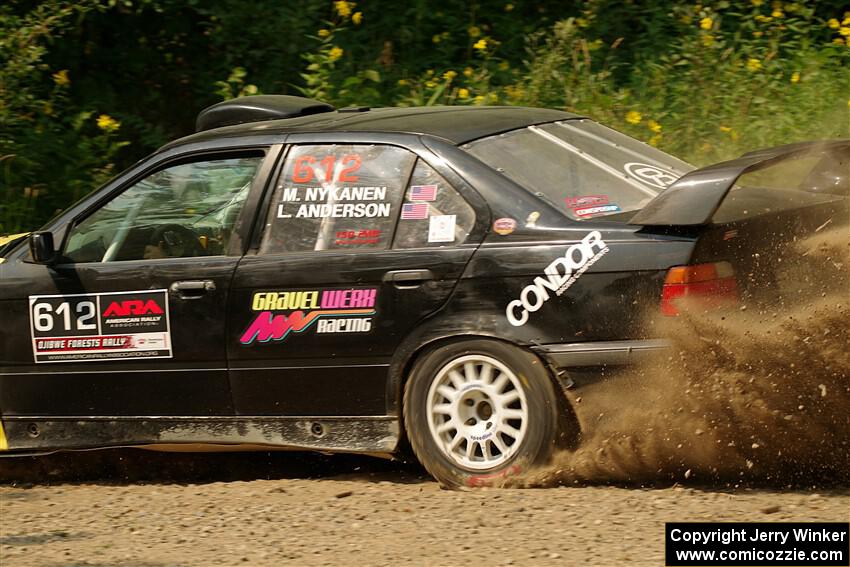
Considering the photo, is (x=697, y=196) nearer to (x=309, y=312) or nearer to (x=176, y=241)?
(x=309, y=312)

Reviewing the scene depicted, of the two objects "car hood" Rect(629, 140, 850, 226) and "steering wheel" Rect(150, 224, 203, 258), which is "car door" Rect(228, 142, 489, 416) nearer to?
"steering wheel" Rect(150, 224, 203, 258)

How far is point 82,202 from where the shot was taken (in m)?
6.33

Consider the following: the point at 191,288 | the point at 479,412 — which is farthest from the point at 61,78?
the point at 479,412

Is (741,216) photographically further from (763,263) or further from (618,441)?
(618,441)

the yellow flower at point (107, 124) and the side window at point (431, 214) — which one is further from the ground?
the yellow flower at point (107, 124)

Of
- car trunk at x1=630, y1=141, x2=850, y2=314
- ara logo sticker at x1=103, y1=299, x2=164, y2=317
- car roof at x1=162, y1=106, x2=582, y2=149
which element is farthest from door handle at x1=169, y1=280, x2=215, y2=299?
car trunk at x1=630, y1=141, x2=850, y2=314

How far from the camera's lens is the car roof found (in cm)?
579

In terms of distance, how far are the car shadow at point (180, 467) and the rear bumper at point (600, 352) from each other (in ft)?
3.92

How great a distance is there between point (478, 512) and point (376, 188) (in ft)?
4.94

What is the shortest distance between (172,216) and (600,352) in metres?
2.13

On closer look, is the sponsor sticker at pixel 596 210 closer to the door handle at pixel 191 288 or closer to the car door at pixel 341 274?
the car door at pixel 341 274

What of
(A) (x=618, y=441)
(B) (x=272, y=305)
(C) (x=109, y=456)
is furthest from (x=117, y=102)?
(A) (x=618, y=441)

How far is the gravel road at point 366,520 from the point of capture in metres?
4.50

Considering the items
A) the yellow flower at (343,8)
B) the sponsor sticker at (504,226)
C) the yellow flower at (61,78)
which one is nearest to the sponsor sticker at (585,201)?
the sponsor sticker at (504,226)
